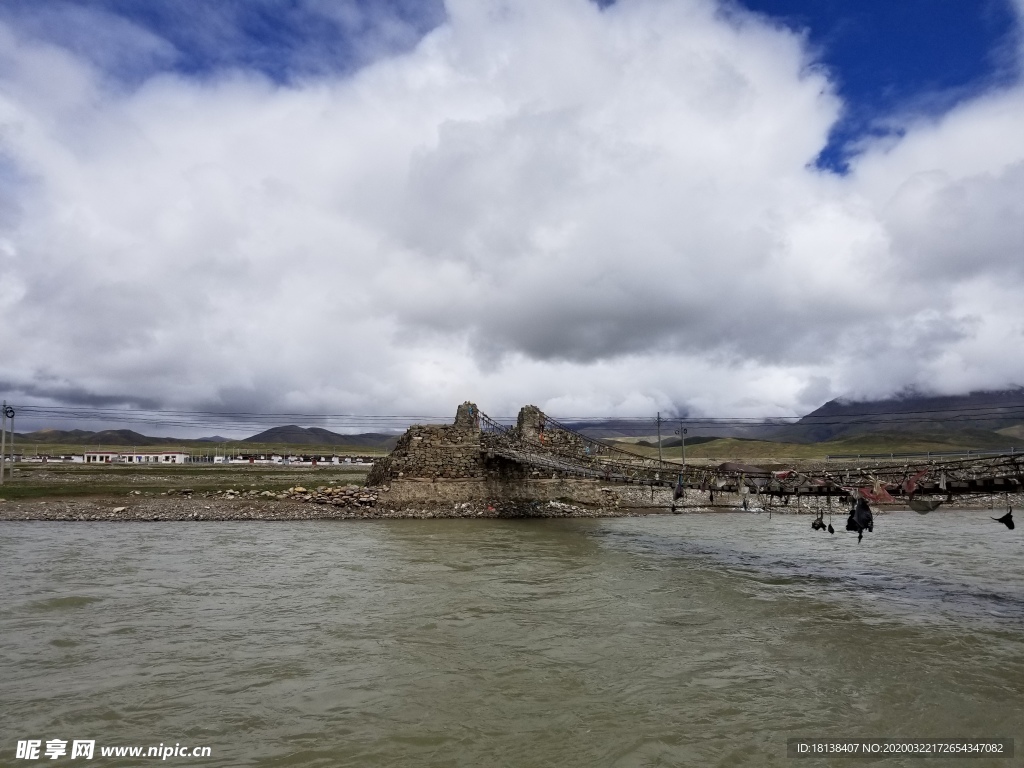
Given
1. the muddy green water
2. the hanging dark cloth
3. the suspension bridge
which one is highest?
the suspension bridge

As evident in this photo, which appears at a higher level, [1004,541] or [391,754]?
[391,754]

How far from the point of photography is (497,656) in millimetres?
9117

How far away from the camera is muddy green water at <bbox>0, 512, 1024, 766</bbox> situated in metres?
6.36

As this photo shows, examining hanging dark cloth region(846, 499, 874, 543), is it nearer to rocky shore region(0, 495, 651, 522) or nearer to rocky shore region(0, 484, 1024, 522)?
rocky shore region(0, 484, 1024, 522)

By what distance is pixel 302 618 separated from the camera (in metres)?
11.5

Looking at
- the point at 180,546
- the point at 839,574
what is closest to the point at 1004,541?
the point at 839,574

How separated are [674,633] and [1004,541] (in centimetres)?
2529

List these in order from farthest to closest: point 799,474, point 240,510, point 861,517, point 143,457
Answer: point 143,457 < point 240,510 < point 799,474 < point 861,517

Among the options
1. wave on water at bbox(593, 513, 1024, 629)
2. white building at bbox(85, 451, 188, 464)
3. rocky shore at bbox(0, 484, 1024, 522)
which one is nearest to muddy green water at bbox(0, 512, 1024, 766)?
wave on water at bbox(593, 513, 1024, 629)

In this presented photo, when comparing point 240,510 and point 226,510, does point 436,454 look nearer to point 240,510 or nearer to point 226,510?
point 240,510

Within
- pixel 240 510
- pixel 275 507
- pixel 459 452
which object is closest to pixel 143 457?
pixel 240 510

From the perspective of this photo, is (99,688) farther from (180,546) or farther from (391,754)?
(180,546)

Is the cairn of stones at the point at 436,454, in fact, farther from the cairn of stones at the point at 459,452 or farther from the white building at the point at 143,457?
the white building at the point at 143,457

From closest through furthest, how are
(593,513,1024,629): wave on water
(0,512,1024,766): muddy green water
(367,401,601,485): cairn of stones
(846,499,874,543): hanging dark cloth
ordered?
(0,512,1024,766): muddy green water < (593,513,1024,629): wave on water < (846,499,874,543): hanging dark cloth < (367,401,601,485): cairn of stones
